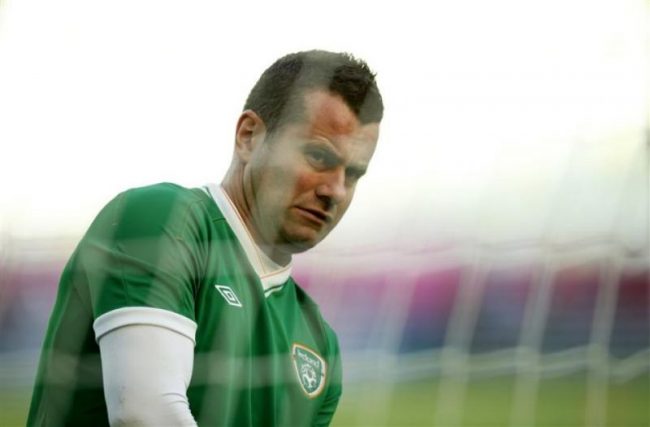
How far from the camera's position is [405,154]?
70.8 inches

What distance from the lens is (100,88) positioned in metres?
1.88

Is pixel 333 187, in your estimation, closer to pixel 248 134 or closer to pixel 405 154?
pixel 248 134

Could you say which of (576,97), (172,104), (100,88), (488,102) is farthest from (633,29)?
(100,88)

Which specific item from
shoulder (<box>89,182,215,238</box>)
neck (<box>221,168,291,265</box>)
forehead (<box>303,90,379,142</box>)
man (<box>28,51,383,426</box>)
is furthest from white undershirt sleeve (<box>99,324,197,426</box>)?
forehead (<box>303,90,379,142</box>)

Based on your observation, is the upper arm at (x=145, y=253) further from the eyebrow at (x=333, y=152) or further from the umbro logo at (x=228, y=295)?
the eyebrow at (x=333, y=152)

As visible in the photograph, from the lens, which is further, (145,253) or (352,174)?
(352,174)

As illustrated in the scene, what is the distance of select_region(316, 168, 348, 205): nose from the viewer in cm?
120

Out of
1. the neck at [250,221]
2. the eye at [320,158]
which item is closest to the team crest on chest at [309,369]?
the neck at [250,221]

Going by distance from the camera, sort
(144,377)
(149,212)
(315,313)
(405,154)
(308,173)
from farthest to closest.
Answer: (405,154)
(315,313)
(308,173)
(149,212)
(144,377)

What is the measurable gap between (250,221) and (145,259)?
0.59 feet

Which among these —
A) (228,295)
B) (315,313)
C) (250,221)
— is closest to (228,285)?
(228,295)

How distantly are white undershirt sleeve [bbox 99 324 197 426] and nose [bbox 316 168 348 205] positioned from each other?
0.87ft

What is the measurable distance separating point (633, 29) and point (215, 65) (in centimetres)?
76

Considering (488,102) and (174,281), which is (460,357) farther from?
(174,281)
